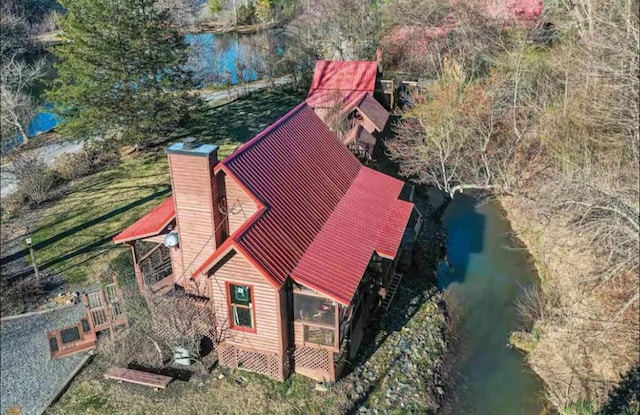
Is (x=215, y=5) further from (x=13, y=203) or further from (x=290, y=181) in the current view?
(x=290, y=181)

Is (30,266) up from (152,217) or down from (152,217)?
down

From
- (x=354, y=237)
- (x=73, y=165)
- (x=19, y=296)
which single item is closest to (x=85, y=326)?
(x=19, y=296)

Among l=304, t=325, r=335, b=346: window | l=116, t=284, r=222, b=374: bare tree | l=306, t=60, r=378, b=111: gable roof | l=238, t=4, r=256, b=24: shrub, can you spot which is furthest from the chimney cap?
l=238, t=4, r=256, b=24: shrub

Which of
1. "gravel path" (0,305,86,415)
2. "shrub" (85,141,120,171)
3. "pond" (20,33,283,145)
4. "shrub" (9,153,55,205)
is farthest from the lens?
"pond" (20,33,283,145)

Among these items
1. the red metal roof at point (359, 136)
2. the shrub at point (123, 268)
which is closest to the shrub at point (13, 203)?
the shrub at point (123, 268)

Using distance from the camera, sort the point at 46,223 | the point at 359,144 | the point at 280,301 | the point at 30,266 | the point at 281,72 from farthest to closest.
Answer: the point at 281,72 → the point at 359,144 → the point at 46,223 → the point at 30,266 → the point at 280,301

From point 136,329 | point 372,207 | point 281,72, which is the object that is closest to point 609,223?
point 372,207

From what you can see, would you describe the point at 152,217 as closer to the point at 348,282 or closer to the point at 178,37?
the point at 348,282

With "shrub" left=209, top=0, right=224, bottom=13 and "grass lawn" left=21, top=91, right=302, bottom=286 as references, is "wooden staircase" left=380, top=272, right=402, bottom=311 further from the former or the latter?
"shrub" left=209, top=0, right=224, bottom=13
